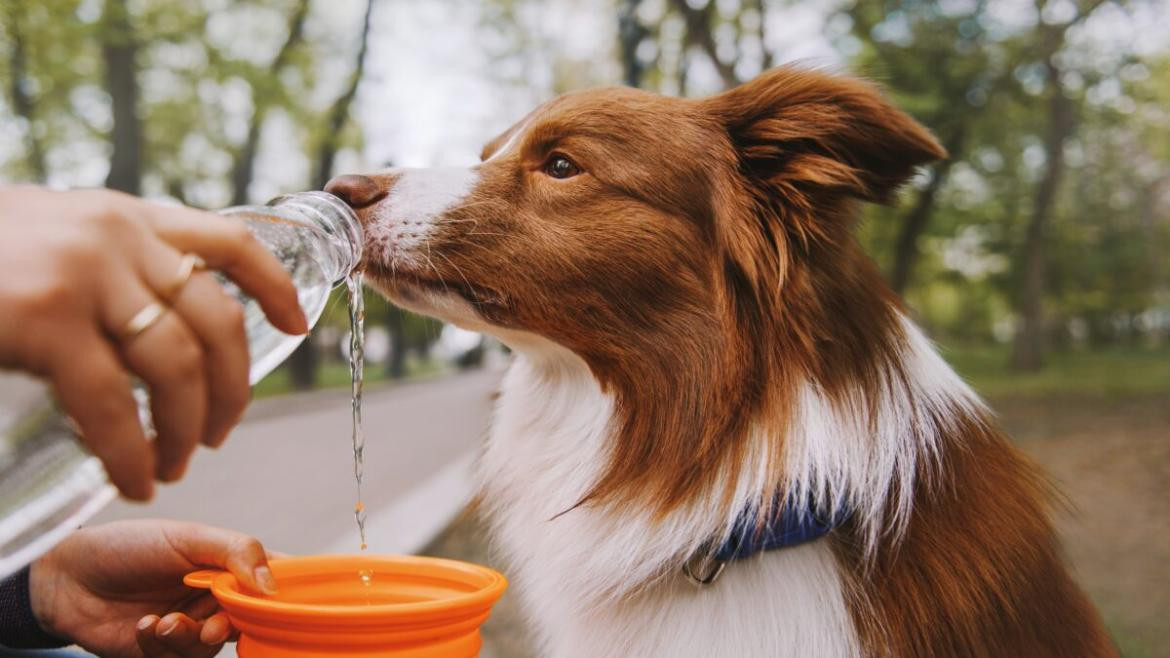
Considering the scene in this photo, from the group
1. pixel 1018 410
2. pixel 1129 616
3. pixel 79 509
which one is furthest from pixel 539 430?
pixel 1018 410

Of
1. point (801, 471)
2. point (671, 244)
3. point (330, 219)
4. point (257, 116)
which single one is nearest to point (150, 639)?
point (330, 219)

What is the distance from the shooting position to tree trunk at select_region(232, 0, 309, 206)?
18016 millimetres

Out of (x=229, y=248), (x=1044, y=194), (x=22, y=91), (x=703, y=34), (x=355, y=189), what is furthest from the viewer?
(x=1044, y=194)

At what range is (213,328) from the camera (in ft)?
3.04

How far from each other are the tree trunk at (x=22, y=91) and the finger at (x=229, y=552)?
415 inches

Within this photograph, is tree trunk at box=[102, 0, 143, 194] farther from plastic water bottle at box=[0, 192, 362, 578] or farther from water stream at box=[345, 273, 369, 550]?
plastic water bottle at box=[0, 192, 362, 578]

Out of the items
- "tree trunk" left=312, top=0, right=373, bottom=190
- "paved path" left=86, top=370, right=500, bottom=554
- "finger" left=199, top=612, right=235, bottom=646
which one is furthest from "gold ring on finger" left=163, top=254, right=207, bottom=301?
"tree trunk" left=312, top=0, right=373, bottom=190

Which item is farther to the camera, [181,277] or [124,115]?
[124,115]

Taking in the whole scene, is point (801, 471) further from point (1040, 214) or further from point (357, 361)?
point (1040, 214)

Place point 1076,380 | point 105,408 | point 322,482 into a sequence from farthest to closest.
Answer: point 1076,380 → point 322,482 → point 105,408

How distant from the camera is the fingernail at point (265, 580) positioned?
162 cm

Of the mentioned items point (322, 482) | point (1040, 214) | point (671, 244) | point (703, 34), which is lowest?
point (322, 482)

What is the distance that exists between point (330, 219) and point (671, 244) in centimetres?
110

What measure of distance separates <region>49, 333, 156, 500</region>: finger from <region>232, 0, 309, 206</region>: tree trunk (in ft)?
54.4
